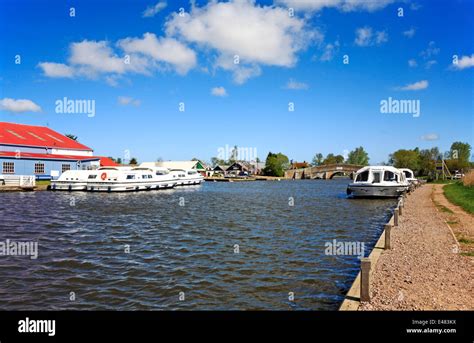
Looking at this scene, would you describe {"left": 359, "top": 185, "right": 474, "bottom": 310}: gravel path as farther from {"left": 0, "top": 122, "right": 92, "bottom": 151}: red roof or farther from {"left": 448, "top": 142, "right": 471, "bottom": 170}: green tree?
{"left": 448, "top": 142, "right": 471, "bottom": 170}: green tree

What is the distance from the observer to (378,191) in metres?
41.8

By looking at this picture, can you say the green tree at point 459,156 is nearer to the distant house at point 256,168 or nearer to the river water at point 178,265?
the distant house at point 256,168

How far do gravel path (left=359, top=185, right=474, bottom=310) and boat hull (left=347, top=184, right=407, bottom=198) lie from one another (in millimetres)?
27266

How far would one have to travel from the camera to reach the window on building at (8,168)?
50.2 meters

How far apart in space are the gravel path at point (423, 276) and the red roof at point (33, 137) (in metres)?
55.5

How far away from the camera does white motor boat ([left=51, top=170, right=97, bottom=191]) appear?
4962 centimetres

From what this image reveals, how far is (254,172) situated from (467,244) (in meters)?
152

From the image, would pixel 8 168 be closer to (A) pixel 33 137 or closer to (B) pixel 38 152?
(B) pixel 38 152

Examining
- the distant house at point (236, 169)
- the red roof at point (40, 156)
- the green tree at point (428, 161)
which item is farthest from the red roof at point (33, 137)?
the green tree at point (428, 161)

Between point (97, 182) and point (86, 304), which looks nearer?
point (86, 304)
